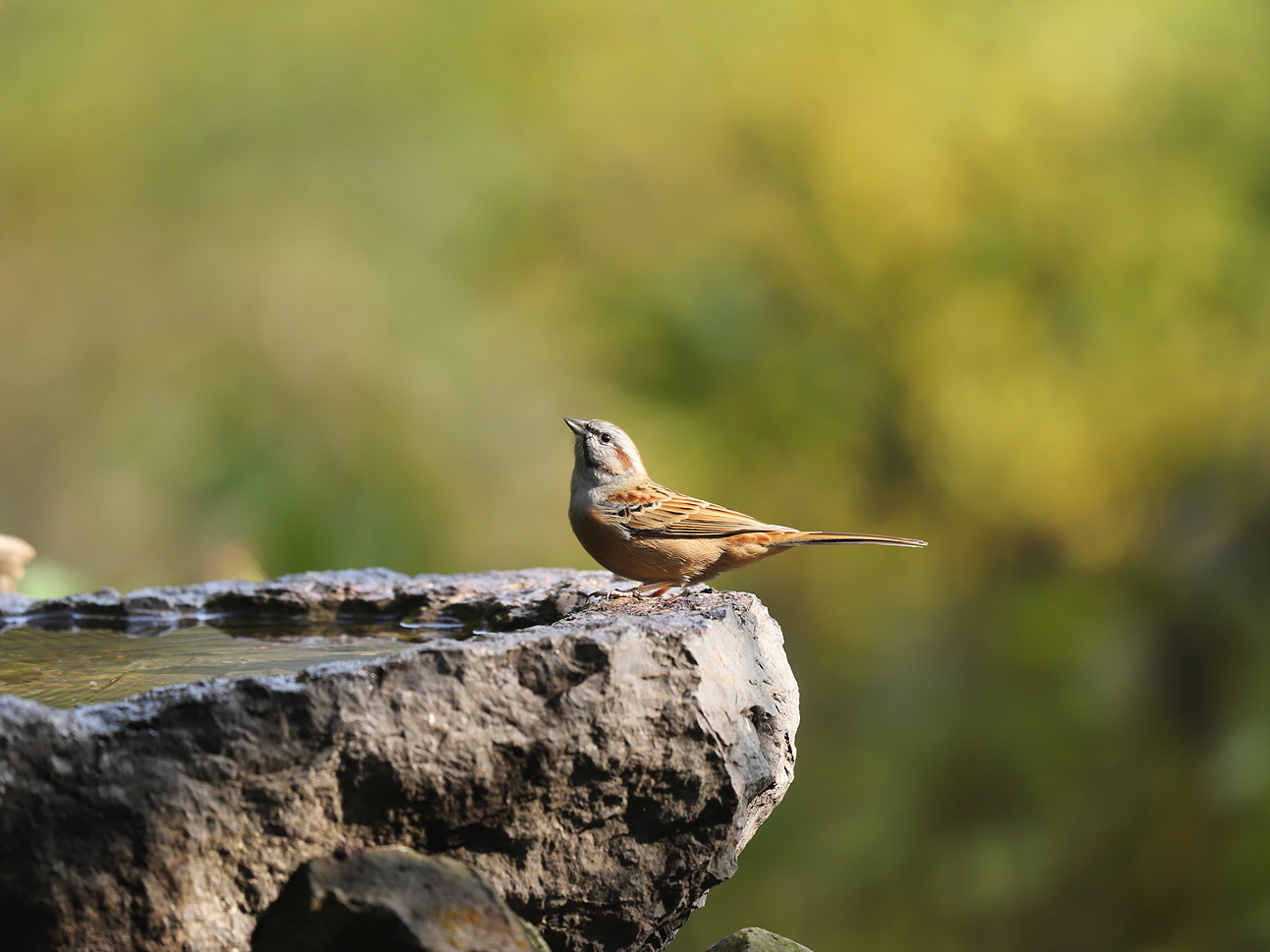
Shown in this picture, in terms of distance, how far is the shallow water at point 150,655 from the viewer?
2600 mm

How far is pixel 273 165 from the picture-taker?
754 centimetres

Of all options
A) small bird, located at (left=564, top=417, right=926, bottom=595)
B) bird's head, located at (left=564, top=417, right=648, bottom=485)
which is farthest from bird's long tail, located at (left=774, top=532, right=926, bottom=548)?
bird's head, located at (left=564, top=417, right=648, bottom=485)

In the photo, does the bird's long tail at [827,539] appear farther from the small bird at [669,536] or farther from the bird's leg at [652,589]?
the bird's leg at [652,589]

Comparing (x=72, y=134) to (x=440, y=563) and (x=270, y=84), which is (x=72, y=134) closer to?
(x=270, y=84)

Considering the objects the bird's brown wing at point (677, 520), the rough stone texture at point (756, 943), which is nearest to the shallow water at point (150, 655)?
the bird's brown wing at point (677, 520)

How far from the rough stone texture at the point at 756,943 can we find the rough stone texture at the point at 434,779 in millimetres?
159

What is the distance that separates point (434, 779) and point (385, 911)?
227 millimetres

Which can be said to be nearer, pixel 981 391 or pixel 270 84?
pixel 981 391

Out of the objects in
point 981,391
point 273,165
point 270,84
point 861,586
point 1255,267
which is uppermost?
point 270,84

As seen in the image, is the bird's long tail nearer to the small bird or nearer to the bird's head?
the small bird

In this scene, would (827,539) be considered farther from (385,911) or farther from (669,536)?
(385,911)

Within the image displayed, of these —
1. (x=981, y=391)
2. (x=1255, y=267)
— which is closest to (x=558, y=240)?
(x=981, y=391)

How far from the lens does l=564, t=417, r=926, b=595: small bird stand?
3.06 metres

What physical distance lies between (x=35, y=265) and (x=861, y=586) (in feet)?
17.8
